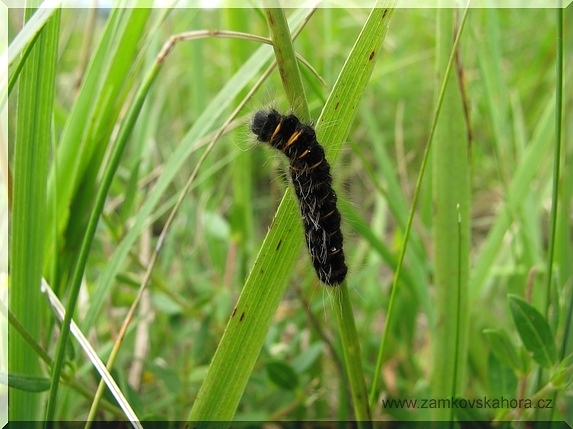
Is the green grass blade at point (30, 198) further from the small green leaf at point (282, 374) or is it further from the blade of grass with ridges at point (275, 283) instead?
the small green leaf at point (282, 374)

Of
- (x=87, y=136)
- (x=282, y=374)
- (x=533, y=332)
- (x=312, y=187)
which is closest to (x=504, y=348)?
(x=533, y=332)

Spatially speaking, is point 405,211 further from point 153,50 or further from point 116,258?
point 153,50

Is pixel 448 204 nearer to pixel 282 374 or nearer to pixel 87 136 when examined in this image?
pixel 282 374

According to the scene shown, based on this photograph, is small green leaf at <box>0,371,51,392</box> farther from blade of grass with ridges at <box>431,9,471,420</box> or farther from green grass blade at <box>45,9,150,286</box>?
blade of grass with ridges at <box>431,9,471,420</box>

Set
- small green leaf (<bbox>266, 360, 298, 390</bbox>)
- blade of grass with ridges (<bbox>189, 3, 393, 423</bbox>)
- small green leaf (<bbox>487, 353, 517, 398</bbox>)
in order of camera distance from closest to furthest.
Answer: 1. blade of grass with ridges (<bbox>189, 3, 393, 423</bbox>)
2. small green leaf (<bbox>487, 353, 517, 398</bbox>)
3. small green leaf (<bbox>266, 360, 298, 390</bbox>)

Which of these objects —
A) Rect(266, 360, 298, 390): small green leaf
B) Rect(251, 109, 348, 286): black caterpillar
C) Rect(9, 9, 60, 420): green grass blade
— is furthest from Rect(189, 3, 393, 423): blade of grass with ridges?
Rect(266, 360, 298, 390): small green leaf

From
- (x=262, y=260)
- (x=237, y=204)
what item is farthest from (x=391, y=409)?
(x=237, y=204)
